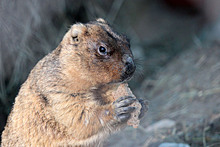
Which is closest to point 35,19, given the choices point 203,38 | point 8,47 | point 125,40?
point 8,47

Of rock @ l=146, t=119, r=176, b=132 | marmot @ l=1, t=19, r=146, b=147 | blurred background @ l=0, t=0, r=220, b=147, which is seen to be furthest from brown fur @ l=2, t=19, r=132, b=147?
rock @ l=146, t=119, r=176, b=132

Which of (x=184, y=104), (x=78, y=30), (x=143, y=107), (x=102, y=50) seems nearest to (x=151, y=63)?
(x=184, y=104)

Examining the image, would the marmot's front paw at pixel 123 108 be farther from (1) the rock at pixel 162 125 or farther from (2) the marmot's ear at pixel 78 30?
(1) the rock at pixel 162 125

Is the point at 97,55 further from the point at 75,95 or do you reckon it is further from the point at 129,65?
the point at 75,95

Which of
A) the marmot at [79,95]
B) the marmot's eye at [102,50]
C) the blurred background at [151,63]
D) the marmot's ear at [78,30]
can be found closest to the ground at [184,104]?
the blurred background at [151,63]

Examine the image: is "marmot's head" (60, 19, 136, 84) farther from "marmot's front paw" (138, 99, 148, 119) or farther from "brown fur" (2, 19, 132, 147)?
"marmot's front paw" (138, 99, 148, 119)

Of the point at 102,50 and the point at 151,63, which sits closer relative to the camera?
the point at 102,50

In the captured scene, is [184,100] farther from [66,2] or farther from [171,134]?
[66,2]
